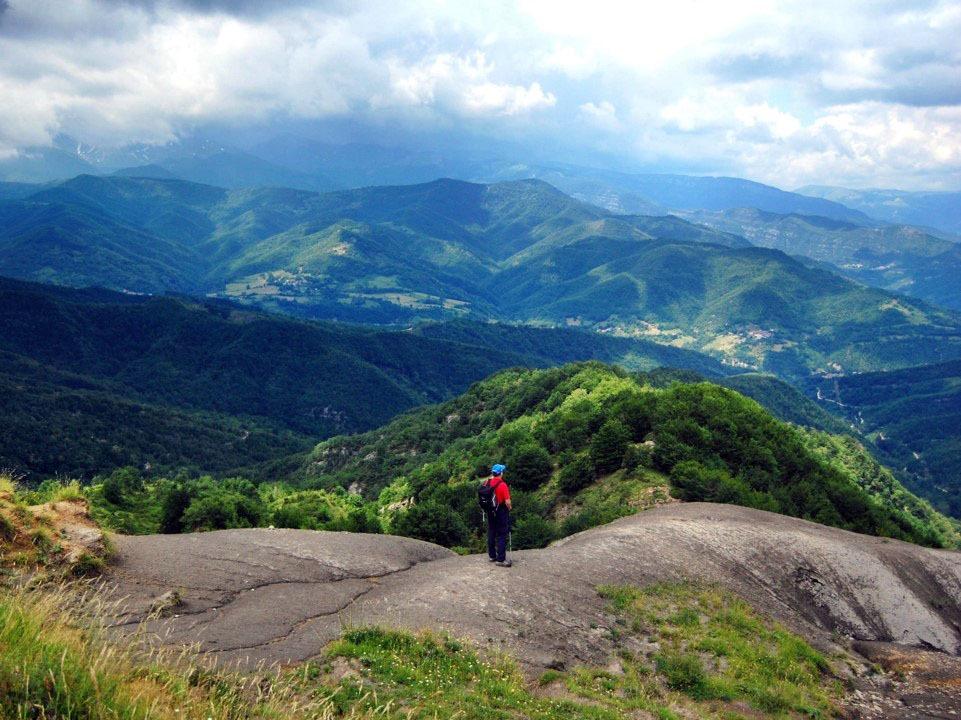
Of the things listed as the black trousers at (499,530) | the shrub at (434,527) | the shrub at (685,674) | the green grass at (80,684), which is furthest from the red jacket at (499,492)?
the green grass at (80,684)

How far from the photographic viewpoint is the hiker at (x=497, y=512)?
67.6ft

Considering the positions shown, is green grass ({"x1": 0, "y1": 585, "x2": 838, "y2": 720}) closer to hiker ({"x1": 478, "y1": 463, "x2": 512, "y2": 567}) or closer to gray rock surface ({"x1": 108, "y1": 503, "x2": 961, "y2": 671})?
gray rock surface ({"x1": 108, "y1": 503, "x2": 961, "y2": 671})

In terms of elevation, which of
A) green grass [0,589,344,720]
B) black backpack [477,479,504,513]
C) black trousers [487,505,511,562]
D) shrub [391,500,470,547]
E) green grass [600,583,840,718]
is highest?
green grass [0,589,344,720]

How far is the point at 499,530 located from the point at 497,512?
0.64 m

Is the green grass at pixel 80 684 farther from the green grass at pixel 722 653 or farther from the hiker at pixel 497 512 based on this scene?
the hiker at pixel 497 512

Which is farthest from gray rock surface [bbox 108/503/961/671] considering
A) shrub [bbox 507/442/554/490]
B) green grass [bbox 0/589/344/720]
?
shrub [bbox 507/442/554/490]

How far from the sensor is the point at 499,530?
68.0ft

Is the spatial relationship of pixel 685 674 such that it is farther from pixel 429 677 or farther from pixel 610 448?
pixel 610 448

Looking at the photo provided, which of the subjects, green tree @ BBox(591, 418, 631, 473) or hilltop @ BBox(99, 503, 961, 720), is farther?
green tree @ BBox(591, 418, 631, 473)

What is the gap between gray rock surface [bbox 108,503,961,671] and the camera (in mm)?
15445

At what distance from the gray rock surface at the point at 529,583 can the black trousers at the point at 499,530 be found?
594 mm

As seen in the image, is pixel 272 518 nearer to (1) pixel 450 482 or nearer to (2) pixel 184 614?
(2) pixel 184 614

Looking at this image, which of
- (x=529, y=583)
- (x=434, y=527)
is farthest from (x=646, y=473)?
(x=529, y=583)

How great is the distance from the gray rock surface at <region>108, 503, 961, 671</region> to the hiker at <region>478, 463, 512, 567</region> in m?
0.63
